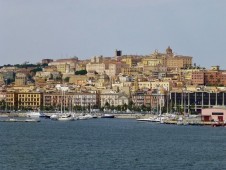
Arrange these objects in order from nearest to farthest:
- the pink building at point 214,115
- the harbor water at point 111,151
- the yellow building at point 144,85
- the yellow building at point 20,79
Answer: the harbor water at point 111,151 < the pink building at point 214,115 < the yellow building at point 144,85 < the yellow building at point 20,79

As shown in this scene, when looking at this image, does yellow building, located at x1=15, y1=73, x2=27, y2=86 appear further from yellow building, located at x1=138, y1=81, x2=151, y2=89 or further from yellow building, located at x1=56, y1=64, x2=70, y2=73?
yellow building, located at x1=138, y1=81, x2=151, y2=89

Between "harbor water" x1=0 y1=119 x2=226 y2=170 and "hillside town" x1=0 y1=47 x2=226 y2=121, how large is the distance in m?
38.0

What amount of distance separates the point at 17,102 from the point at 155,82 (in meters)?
15.4

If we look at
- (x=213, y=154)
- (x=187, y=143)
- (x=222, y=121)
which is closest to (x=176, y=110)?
A: (x=222, y=121)

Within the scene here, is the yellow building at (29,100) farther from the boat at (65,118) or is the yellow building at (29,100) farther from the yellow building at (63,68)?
the yellow building at (63,68)

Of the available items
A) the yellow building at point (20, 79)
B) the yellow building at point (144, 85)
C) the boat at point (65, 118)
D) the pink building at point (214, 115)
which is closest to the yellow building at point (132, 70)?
the yellow building at point (20, 79)

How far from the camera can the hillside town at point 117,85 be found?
313 feet

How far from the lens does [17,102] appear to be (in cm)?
10206

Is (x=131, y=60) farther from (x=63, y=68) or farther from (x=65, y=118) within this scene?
(x=65, y=118)

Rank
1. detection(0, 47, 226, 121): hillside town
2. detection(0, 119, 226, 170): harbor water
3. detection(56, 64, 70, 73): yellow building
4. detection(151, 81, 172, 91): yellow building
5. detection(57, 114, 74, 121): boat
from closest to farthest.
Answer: detection(0, 119, 226, 170): harbor water
detection(57, 114, 74, 121): boat
detection(0, 47, 226, 121): hillside town
detection(151, 81, 172, 91): yellow building
detection(56, 64, 70, 73): yellow building

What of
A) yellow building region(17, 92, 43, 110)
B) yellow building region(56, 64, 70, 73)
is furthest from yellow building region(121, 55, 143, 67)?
yellow building region(17, 92, 43, 110)

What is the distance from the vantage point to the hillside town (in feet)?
313

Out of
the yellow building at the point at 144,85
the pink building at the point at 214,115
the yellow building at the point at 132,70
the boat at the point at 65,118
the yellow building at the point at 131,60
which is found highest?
the yellow building at the point at 131,60

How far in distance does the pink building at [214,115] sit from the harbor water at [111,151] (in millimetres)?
14612
